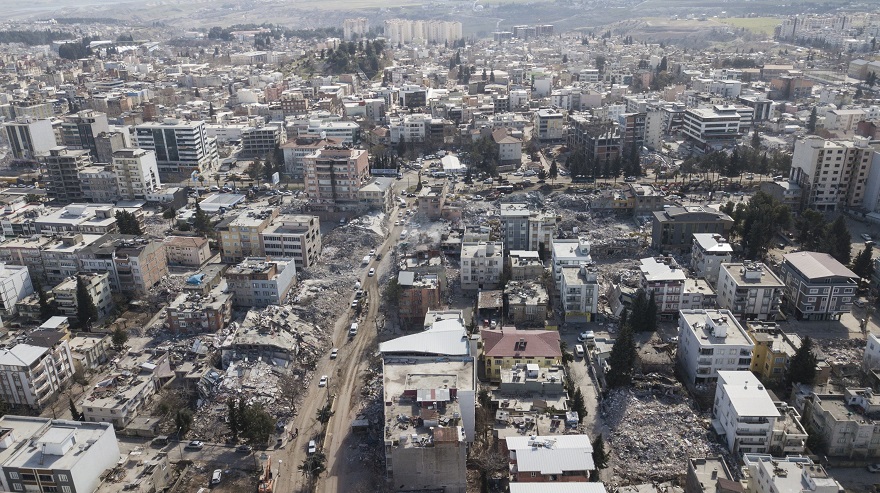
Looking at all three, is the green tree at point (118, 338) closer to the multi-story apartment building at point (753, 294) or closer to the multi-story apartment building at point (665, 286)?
the multi-story apartment building at point (665, 286)

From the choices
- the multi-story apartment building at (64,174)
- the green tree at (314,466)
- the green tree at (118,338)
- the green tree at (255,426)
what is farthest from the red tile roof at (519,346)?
the multi-story apartment building at (64,174)

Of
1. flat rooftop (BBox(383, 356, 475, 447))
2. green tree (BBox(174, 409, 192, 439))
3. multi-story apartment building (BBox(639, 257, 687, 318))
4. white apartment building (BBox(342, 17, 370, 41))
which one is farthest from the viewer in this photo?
white apartment building (BBox(342, 17, 370, 41))

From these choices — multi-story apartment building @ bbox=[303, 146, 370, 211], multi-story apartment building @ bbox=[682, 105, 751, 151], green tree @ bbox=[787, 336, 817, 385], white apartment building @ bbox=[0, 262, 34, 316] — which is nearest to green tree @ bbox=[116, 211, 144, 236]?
white apartment building @ bbox=[0, 262, 34, 316]

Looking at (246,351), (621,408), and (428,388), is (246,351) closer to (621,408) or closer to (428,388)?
(428,388)

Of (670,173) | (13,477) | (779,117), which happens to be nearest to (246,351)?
(13,477)

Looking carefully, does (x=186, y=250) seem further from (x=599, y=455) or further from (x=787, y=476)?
(x=787, y=476)

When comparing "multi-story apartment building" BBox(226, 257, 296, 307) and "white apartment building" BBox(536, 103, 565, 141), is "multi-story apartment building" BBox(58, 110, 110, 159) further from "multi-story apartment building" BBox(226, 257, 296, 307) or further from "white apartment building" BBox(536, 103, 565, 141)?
"white apartment building" BBox(536, 103, 565, 141)
